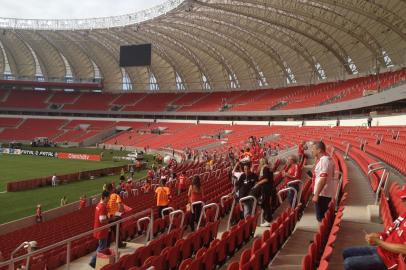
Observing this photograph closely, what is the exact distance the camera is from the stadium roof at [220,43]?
110ft

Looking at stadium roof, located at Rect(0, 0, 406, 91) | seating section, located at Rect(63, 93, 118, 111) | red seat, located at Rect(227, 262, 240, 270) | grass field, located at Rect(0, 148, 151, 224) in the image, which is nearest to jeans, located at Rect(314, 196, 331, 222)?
red seat, located at Rect(227, 262, 240, 270)

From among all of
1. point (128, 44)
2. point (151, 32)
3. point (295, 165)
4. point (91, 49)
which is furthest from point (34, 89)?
point (295, 165)

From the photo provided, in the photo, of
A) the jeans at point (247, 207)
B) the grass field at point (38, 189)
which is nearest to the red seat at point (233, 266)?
the jeans at point (247, 207)

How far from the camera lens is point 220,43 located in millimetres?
47062

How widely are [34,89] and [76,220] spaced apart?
6455 cm

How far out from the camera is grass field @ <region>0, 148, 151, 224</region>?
2033 centimetres

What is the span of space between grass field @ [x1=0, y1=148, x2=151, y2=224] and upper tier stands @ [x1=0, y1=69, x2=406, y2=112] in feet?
67.5

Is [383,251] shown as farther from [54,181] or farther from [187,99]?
[187,99]

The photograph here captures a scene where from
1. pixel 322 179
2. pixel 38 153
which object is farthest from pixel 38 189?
pixel 38 153

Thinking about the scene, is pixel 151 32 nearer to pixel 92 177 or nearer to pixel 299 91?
pixel 299 91

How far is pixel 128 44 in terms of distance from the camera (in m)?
52.9

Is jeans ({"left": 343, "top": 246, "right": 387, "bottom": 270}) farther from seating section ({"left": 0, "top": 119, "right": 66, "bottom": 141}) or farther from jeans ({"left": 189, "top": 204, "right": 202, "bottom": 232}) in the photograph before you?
seating section ({"left": 0, "top": 119, "right": 66, "bottom": 141})

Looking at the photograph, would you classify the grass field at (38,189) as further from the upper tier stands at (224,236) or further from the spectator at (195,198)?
the spectator at (195,198)

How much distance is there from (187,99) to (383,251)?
62.6 metres
